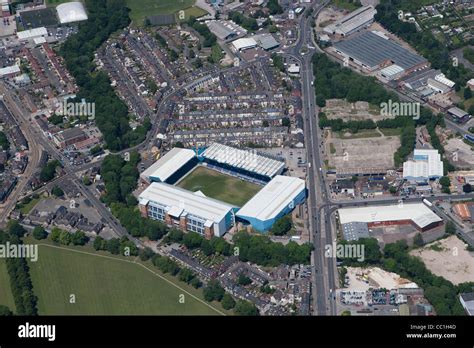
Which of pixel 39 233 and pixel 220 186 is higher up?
pixel 39 233

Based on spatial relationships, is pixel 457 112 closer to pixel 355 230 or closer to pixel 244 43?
pixel 355 230

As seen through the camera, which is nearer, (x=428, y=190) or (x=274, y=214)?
(x=274, y=214)

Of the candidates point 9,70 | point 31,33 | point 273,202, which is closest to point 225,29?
point 31,33

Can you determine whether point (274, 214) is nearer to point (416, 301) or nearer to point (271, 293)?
point (271, 293)

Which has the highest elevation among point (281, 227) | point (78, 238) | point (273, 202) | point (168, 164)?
point (168, 164)

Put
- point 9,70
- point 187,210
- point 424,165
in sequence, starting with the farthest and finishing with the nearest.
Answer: point 9,70, point 424,165, point 187,210

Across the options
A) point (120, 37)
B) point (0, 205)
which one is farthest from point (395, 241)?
point (120, 37)
